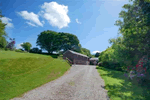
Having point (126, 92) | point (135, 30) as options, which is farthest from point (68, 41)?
point (126, 92)

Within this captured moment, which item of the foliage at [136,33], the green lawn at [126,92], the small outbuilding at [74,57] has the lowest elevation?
the green lawn at [126,92]

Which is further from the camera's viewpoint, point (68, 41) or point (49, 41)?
point (68, 41)

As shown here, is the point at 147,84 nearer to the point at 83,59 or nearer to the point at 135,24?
the point at 135,24

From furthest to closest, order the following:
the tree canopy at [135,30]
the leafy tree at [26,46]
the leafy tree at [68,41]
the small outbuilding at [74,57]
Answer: the leafy tree at [26,46]
the leafy tree at [68,41]
the small outbuilding at [74,57]
the tree canopy at [135,30]

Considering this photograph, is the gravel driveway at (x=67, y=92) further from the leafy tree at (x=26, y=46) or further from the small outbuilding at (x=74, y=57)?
the leafy tree at (x=26, y=46)

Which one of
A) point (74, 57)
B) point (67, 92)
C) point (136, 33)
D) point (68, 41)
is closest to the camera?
point (67, 92)

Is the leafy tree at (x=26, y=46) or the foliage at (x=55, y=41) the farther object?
the leafy tree at (x=26, y=46)

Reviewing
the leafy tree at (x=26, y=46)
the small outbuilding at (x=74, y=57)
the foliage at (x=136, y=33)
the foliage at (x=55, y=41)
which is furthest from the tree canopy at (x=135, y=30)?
the leafy tree at (x=26, y=46)

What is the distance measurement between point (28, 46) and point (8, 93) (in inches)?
2467

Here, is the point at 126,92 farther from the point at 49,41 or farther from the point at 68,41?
the point at 49,41

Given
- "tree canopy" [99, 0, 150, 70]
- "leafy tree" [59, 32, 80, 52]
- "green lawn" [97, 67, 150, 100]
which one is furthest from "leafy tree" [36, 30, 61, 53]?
"green lawn" [97, 67, 150, 100]

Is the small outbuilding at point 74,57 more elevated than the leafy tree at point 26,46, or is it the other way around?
the leafy tree at point 26,46

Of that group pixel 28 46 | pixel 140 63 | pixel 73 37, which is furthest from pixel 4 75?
pixel 28 46

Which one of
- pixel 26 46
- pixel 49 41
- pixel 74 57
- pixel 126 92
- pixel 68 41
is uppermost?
pixel 68 41
